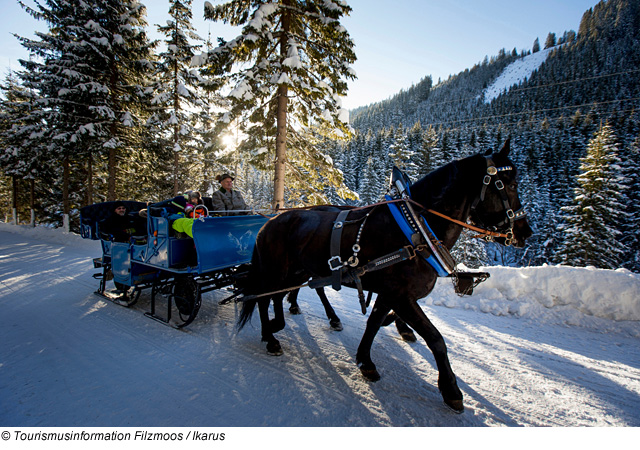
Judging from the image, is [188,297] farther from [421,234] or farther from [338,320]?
[421,234]

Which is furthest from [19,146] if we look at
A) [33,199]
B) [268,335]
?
[268,335]

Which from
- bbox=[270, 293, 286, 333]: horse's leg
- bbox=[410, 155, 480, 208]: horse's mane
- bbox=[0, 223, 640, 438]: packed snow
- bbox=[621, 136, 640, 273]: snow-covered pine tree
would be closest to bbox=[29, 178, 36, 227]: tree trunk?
bbox=[0, 223, 640, 438]: packed snow

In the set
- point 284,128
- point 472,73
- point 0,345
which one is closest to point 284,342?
point 0,345

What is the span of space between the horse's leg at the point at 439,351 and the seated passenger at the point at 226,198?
3.85m

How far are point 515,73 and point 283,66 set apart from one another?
723ft

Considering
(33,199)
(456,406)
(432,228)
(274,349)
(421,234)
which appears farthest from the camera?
(33,199)

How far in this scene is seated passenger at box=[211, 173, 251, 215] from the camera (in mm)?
5500

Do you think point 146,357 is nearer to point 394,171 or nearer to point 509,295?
point 394,171

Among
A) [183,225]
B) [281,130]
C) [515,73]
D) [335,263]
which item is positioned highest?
[515,73]

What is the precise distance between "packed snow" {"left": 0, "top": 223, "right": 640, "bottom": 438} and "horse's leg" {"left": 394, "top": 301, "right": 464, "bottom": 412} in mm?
148

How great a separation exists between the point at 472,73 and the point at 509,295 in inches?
9059

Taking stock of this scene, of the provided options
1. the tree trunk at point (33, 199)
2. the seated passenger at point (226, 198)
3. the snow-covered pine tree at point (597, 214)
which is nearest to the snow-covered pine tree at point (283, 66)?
the seated passenger at point (226, 198)

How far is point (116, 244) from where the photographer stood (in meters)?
5.39

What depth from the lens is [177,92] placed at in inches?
550
